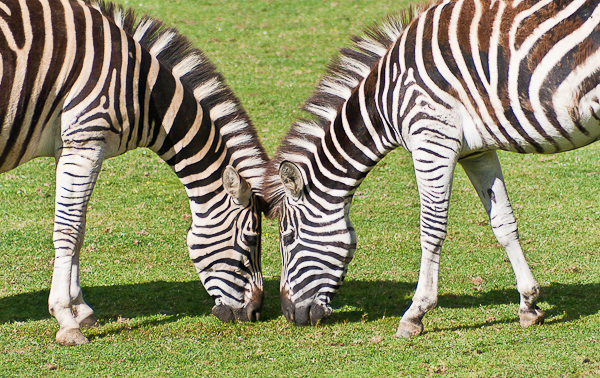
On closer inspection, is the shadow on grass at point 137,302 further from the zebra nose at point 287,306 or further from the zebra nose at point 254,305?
the zebra nose at point 287,306

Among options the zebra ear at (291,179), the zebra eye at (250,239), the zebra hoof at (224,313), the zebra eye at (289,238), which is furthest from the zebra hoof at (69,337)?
Answer: the zebra ear at (291,179)

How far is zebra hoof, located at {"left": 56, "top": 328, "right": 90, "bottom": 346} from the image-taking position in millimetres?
6383

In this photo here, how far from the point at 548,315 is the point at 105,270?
612 centimetres

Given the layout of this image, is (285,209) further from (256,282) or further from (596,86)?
(596,86)

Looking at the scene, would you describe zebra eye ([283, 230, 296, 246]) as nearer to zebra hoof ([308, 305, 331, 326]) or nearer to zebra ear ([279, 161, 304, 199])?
zebra ear ([279, 161, 304, 199])

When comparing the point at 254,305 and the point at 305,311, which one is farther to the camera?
the point at 254,305

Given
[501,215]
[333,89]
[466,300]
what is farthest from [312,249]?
[466,300]

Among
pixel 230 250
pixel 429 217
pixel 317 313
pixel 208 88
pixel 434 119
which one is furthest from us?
pixel 208 88

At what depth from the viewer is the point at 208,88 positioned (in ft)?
23.8

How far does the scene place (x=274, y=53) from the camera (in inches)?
910

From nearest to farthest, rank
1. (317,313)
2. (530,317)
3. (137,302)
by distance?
(530,317)
(317,313)
(137,302)

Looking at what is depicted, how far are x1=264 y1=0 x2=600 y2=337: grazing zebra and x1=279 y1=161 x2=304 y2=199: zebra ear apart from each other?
0.02 m

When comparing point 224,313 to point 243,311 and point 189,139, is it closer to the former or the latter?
point 243,311

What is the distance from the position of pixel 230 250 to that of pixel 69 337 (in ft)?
6.31
